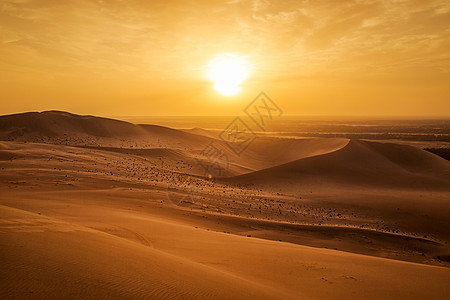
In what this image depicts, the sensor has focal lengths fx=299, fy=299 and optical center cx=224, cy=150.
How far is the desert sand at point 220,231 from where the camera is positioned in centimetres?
364

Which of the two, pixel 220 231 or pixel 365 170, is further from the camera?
pixel 365 170

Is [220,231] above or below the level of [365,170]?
below

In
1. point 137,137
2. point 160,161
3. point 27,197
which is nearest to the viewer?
point 27,197

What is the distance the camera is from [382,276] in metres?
5.59

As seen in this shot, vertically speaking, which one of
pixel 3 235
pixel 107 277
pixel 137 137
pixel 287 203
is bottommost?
pixel 287 203

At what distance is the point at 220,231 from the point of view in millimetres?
9219

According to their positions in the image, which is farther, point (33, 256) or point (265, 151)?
point (265, 151)

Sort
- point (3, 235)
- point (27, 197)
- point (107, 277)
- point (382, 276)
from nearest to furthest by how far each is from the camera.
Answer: point (107, 277), point (3, 235), point (382, 276), point (27, 197)

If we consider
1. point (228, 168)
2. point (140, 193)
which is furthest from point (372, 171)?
point (140, 193)

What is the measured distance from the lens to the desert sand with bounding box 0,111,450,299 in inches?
143

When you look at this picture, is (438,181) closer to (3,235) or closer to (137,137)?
(3,235)

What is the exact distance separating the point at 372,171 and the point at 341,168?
2406mm

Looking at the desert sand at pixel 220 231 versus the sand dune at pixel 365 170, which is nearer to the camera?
the desert sand at pixel 220 231

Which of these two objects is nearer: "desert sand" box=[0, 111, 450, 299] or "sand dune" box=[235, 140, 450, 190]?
"desert sand" box=[0, 111, 450, 299]
